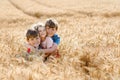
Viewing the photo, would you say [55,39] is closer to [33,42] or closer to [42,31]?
[42,31]

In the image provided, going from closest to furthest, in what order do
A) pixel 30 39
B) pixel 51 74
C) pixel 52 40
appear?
pixel 51 74
pixel 30 39
pixel 52 40

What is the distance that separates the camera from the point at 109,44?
24.4ft

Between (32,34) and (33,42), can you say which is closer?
(32,34)

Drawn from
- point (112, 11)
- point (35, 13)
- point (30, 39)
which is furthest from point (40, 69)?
point (35, 13)

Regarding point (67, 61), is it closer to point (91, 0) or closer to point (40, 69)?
point (40, 69)

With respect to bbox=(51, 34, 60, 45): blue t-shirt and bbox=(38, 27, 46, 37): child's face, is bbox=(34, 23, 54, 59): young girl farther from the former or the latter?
bbox=(51, 34, 60, 45): blue t-shirt

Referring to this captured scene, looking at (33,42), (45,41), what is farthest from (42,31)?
(33,42)

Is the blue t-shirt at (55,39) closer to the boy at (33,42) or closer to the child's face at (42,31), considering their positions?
the child's face at (42,31)

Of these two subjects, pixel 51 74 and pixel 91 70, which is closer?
pixel 51 74

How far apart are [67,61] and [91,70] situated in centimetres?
94

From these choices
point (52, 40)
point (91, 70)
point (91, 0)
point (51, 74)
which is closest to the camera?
point (51, 74)

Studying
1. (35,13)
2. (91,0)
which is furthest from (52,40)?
(91,0)

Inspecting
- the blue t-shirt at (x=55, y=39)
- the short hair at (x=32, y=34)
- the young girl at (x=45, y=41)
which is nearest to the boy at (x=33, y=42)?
the short hair at (x=32, y=34)

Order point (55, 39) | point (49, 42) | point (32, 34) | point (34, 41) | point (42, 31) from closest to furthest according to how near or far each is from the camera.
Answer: point (32, 34)
point (34, 41)
point (42, 31)
point (49, 42)
point (55, 39)
